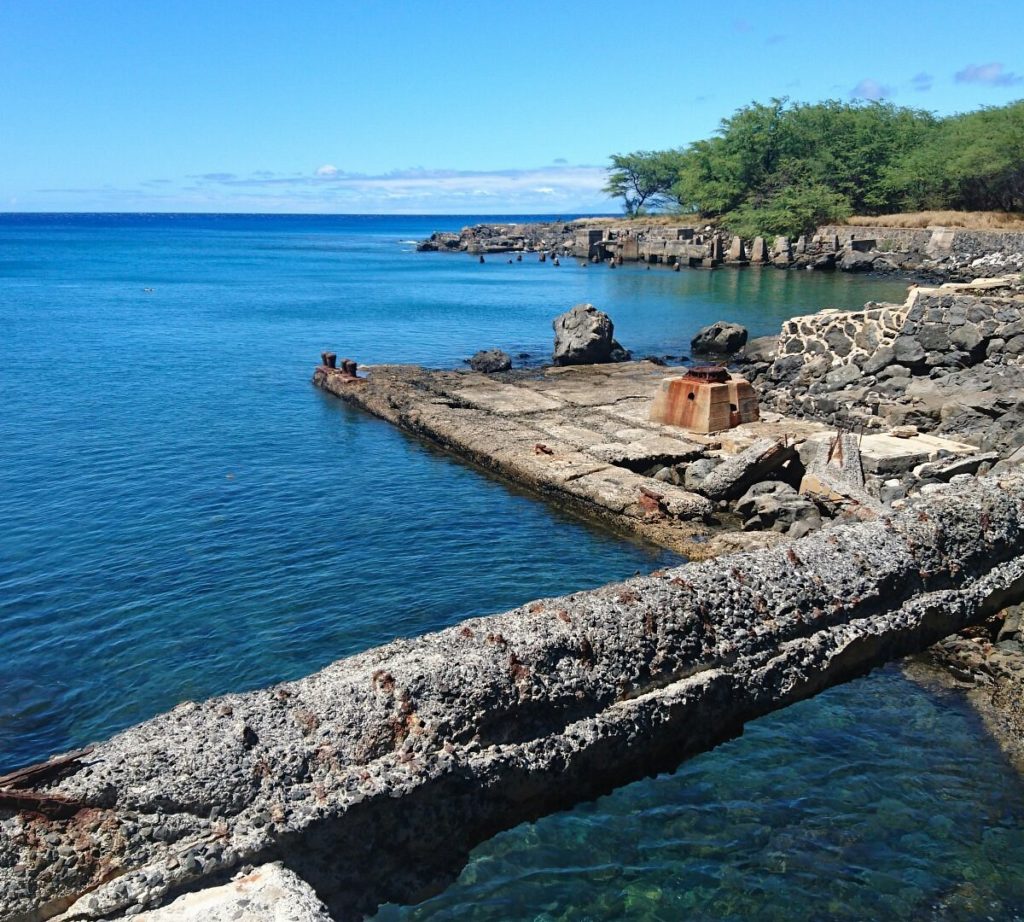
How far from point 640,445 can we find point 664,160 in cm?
10487

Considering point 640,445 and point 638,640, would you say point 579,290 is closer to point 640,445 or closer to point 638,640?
point 640,445

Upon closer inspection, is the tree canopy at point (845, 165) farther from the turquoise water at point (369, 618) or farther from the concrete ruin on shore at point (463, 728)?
the concrete ruin on shore at point (463, 728)

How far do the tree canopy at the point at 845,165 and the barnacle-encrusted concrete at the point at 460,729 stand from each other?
68777mm

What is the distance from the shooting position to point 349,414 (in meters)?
25.9

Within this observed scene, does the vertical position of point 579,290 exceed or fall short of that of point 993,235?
it falls short

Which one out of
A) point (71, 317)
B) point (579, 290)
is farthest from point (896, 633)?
point (579, 290)

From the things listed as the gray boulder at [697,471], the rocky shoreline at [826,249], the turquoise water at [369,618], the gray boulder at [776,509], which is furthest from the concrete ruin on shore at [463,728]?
the rocky shoreline at [826,249]

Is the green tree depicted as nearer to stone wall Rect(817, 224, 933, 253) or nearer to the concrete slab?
stone wall Rect(817, 224, 933, 253)

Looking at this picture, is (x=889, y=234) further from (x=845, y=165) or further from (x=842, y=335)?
(x=842, y=335)

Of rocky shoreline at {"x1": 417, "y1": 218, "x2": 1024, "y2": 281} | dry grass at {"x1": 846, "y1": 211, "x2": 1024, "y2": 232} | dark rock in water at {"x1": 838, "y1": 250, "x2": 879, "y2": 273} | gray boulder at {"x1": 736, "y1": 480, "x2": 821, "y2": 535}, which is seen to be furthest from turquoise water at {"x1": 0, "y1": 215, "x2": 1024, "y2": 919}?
dry grass at {"x1": 846, "y1": 211, "x2": 1024, "y2": 232}

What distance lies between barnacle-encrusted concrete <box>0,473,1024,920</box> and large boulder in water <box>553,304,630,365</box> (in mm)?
21791

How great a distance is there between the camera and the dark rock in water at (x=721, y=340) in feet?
112

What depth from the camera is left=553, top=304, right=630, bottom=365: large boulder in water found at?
3081 cm

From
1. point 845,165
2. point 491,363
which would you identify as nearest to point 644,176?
point 845,165
